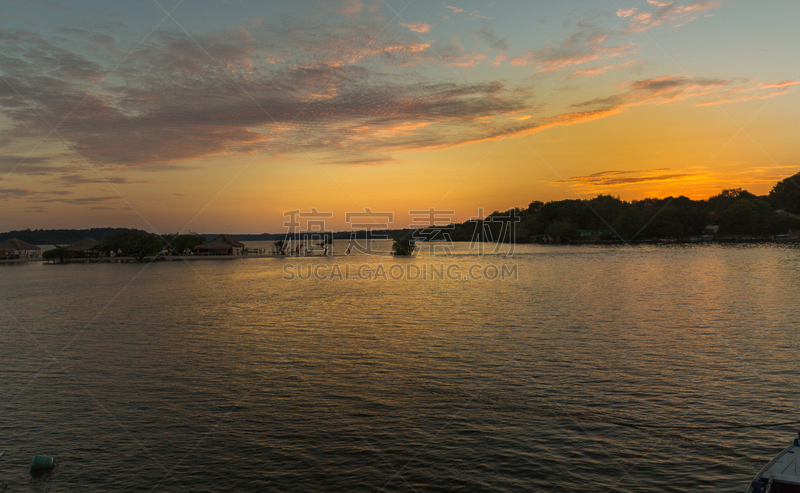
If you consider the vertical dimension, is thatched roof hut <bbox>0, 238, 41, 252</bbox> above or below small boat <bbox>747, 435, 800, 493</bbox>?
above

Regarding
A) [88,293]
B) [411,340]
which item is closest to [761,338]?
[411,340]

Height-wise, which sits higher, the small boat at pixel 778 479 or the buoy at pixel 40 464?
the small boat at pixel 778 479

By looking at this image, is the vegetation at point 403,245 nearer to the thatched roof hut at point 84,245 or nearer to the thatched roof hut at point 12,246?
the thatched roof hut at point 84,245

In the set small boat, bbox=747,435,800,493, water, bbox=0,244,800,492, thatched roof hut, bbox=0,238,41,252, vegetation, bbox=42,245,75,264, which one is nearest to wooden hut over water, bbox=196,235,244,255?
vegetation, bbox=42,245,75,264

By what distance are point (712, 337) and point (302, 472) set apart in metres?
25.3

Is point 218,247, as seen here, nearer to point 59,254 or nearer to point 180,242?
point 180,242

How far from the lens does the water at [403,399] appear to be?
490 inches

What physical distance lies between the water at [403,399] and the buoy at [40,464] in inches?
9.2

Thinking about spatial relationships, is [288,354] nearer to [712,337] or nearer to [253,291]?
[712,337]

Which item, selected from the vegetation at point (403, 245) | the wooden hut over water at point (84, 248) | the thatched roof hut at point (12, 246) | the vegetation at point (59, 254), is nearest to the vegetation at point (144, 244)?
the wooden hut over water at point (84, 248)

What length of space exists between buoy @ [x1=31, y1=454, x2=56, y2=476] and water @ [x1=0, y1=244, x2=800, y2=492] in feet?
0.76

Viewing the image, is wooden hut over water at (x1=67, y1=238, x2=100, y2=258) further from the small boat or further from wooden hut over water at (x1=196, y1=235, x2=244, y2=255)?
the small boat

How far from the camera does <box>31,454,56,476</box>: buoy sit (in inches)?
489

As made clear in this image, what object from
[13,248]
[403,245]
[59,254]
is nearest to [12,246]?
[13,248]
